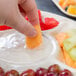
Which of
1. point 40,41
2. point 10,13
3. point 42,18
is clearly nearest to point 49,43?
point 40,41

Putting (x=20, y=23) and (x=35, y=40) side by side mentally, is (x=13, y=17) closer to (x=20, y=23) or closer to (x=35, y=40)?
(x=20, y=23)

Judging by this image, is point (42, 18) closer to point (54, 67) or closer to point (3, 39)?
point (3, 39)

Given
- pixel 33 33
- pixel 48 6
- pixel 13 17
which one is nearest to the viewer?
pixel 13 17

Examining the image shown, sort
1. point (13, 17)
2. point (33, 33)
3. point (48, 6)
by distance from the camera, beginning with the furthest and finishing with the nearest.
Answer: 1. point (48, 6)
2. point (33, 33)
3. point (13, 17)

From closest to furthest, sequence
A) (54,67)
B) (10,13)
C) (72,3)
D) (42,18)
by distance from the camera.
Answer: (10,13)
(54,67)
(42,18)
(72,3)

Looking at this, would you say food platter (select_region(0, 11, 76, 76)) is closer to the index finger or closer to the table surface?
the index finger

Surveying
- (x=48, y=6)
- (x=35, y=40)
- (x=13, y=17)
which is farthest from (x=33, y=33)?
(x=48, y=6)

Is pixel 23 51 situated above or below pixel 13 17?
below

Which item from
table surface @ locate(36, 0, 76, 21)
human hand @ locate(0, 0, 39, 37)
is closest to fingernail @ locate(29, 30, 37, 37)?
human hand @ locate(0, 0, 39, 37)
